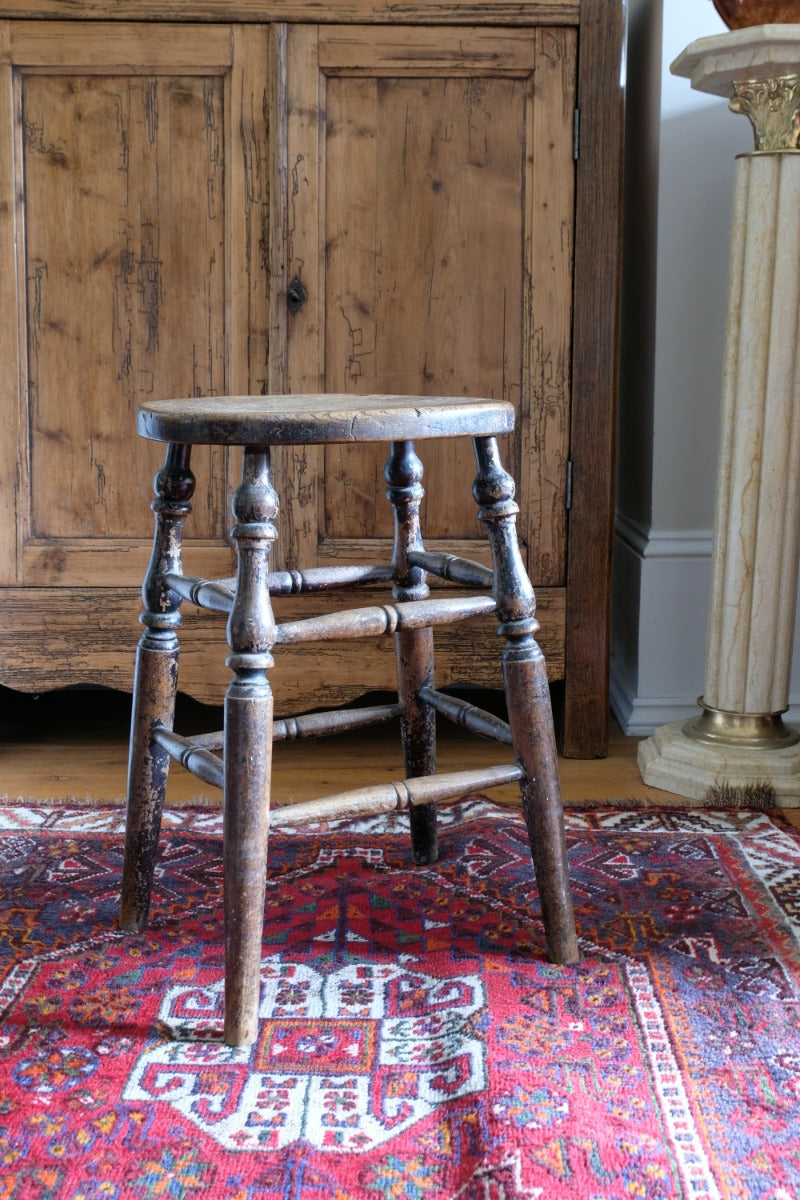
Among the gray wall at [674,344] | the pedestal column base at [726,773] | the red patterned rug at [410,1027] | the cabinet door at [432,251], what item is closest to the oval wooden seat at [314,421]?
the red patterned rug at [410,1027]

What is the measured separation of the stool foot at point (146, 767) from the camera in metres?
1.35

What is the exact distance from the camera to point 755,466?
73.8 inches

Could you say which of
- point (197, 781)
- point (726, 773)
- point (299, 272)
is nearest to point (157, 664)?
point (197, 781)

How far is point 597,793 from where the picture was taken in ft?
6.31

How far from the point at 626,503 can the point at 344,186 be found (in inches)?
36.5

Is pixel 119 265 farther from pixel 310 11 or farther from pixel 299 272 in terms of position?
pixel 310 11

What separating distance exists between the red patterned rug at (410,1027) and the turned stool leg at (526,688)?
0.13 metres

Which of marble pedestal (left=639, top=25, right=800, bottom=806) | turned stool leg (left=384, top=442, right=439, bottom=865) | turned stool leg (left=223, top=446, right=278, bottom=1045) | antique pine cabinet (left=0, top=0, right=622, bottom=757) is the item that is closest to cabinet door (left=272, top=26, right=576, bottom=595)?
antique pine cabinet (left=0, top=0, right=622, bottom=757)

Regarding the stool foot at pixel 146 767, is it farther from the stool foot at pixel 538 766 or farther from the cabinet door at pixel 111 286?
the cabinet door at pixel 111 286

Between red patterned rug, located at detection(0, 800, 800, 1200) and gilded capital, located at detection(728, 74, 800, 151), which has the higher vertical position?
gilded capital, located at detection(728, 74, 800, 151)

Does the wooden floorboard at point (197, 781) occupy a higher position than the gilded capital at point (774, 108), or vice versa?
the gilded capital at point (774, 108)

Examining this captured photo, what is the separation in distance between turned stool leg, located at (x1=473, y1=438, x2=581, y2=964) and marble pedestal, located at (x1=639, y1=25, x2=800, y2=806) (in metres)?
0.66

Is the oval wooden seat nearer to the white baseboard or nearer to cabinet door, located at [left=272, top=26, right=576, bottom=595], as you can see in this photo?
cabinet door, located at [left=272, top=26, right=576, bottom=595]

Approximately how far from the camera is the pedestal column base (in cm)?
187
